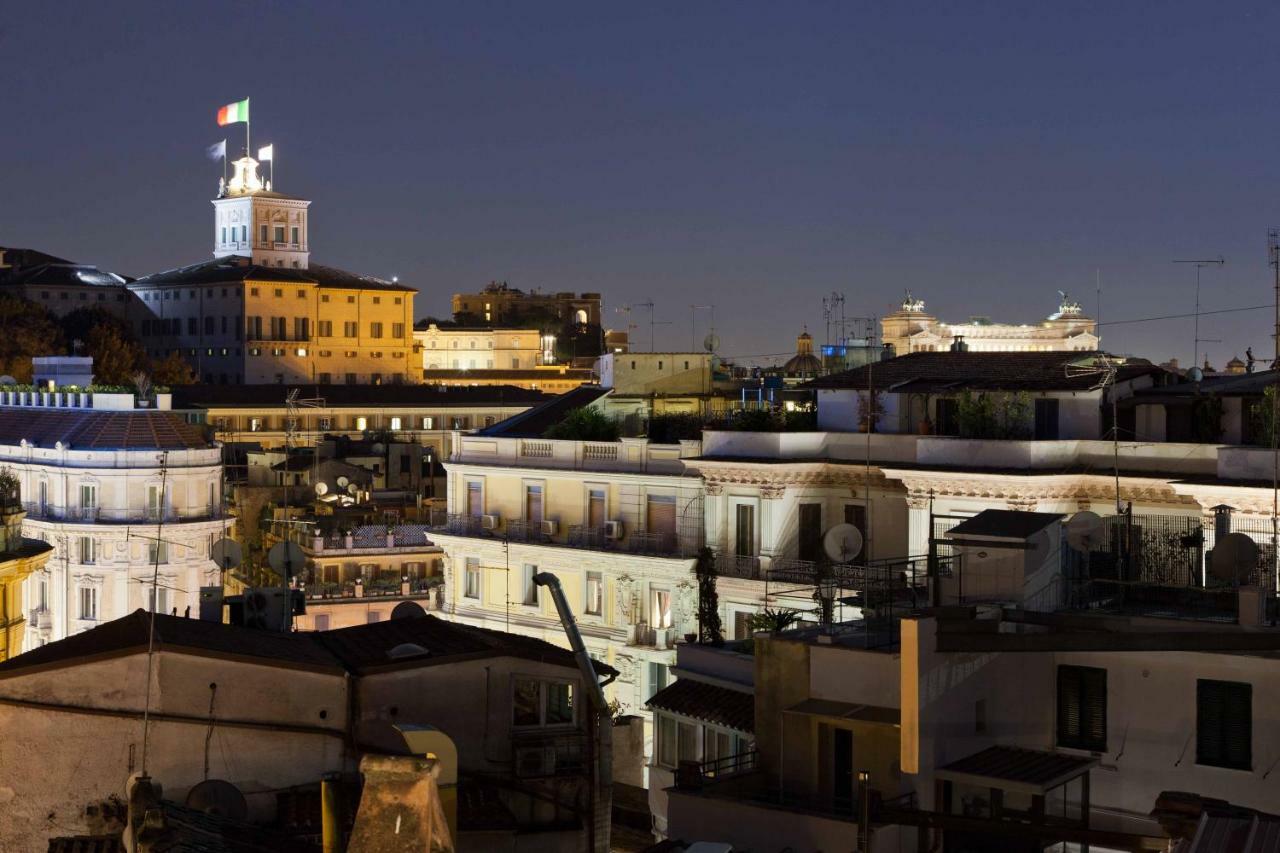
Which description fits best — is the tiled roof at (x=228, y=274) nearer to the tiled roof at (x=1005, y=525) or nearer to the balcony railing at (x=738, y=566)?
the balcony railing at (x=738, y=566)

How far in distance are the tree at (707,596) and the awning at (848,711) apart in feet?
62.1

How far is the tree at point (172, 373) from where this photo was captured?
333 ft

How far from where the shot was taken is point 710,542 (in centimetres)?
3825

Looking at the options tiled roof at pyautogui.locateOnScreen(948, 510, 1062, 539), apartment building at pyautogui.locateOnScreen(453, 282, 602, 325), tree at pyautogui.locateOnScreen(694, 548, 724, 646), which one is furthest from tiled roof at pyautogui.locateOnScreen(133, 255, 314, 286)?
tiled roof at pyautogui.locateOnScreen(948, 510, 1062, 539)

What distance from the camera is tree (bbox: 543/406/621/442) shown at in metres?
42.6

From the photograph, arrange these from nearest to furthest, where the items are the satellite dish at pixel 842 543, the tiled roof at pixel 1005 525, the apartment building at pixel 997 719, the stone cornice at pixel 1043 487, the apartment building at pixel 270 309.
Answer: the apartment building at pixel 997 719 < the tiled roof at pixel 1005 525 < the satellite dish at pixel 842 543 < the stone cornice at pixel 1043 487 < the apartment building at pixel 270 309

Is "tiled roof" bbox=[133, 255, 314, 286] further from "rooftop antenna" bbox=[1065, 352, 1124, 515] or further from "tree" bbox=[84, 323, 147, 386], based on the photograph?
"rooftop antenna" bbox=[1065, 352, 1124, 515]

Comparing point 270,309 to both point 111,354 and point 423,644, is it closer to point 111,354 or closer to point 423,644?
point 111,354

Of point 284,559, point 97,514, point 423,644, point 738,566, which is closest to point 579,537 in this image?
point 738,566

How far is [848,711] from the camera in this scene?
1789 cm

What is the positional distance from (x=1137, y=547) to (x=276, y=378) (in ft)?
322

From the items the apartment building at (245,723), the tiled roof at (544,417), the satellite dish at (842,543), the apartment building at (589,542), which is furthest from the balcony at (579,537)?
the apartment building at (245,723)

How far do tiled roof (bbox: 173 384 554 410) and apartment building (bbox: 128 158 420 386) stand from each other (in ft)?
57.8

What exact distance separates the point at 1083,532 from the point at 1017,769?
155 inches
